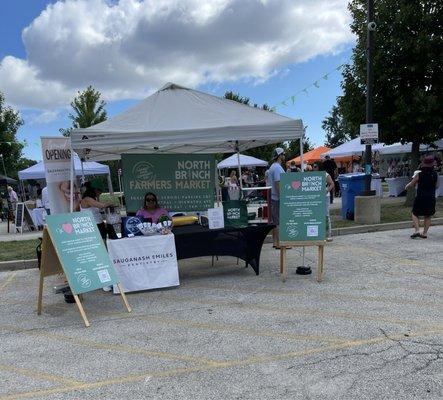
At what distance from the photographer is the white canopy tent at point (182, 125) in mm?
6547

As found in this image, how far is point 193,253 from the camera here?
6.80 metres

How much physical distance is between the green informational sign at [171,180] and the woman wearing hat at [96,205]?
141cm

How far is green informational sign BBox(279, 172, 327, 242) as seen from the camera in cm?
655

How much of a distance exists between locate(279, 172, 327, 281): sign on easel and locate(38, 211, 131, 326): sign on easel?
2.46 metres

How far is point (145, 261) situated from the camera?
6.35m

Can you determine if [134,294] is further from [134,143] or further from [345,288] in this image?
[345,288]

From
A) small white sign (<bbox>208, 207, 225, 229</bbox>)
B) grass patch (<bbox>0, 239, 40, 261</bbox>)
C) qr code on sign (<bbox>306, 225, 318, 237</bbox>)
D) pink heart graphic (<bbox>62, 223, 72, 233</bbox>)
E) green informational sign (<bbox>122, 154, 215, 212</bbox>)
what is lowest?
grass patch (<bbox>0, 239, 40, 261</bbox>)

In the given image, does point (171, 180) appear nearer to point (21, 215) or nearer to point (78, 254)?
point (78, 254)

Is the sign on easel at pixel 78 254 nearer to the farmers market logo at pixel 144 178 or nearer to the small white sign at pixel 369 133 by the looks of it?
the farmers market logo at pixel 144 178

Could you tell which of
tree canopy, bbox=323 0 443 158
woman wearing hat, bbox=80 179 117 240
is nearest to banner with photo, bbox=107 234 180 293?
woman wearing hat, bbox=80 179 117 240

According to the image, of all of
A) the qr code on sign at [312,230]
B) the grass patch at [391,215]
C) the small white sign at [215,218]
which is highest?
the small white sign at [215,218]

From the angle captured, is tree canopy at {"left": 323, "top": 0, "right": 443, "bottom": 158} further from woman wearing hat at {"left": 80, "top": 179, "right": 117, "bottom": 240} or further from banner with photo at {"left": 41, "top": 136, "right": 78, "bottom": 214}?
banner with photo at {"left": 41, "top": 136, "right": 78, "bottom": 214}

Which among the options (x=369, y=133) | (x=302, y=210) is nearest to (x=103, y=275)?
(x=302, y=210)

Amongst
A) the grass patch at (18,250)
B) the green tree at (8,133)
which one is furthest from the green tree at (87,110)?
the grass patch at (18,250)
